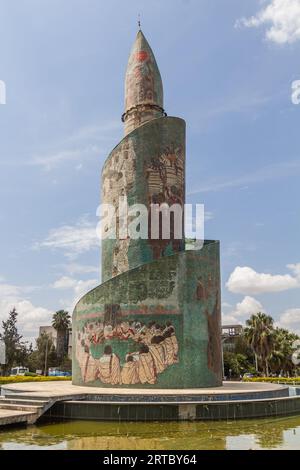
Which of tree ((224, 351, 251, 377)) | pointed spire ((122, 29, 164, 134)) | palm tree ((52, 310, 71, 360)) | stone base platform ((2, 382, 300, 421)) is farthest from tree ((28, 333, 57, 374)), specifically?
stone base platform ((2, 382, 300, 421))

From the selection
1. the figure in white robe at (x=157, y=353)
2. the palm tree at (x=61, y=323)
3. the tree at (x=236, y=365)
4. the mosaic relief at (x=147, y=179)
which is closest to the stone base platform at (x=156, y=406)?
the figure in white robe at (x=157, y=353)

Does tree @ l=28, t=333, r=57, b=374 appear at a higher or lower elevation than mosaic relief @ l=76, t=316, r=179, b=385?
lower

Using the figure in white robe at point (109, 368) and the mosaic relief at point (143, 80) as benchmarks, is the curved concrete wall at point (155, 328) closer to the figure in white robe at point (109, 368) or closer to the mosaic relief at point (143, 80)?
the figure in white robe at point (109, 368)

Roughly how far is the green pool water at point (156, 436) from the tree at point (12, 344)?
36.7 m

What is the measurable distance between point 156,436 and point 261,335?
26215 mm

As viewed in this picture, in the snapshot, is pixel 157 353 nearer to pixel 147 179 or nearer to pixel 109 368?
pixel 109 368

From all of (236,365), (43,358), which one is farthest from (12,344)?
(236,365)

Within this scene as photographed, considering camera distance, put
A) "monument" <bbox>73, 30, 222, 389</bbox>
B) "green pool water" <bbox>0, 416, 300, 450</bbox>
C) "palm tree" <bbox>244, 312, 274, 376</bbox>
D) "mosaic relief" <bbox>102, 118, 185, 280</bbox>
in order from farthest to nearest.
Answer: "palm tree" <bbox>244, 312, 274, 376</bbox> < "mosaic relief" <bbox>102, 118, 185, 280</bbox> < "monument" <bbox>73, 30, 222, 389</bbox> < "green pool water" <bbox>0, 416, 300, 450</bbox>

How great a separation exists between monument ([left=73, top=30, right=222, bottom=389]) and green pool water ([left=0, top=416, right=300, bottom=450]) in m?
4.67

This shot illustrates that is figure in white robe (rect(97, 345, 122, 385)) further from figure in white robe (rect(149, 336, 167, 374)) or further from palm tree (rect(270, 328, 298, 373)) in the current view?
palm tree (rect(270, 328, 298, 373))

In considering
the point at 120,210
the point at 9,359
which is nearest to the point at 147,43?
the point at 120,210

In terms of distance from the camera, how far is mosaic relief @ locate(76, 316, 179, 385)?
1714 cm

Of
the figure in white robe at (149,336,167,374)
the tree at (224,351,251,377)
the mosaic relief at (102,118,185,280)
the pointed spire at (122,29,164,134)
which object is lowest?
the tree at (224,351,251,377)
